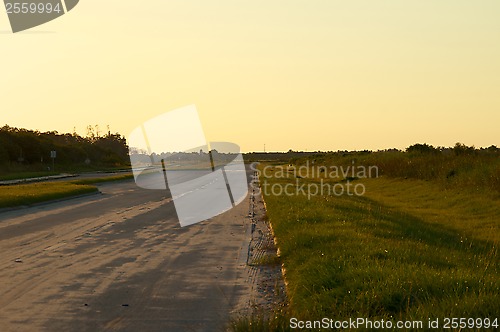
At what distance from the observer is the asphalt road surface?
27.9ft

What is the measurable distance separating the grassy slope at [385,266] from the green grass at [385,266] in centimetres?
1

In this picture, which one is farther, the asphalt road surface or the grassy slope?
the asphalt road surface

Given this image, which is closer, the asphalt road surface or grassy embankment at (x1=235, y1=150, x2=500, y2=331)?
grassy embankment at (x1=235, y1=150, x2=500, y2=331)

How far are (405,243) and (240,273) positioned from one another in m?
3.58

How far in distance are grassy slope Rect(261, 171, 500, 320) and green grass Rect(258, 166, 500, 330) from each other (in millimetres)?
13

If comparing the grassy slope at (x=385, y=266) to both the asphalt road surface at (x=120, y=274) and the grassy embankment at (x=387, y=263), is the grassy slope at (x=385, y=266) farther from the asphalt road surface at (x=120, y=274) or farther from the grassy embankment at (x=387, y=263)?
the asphalt road surface at (x=120, y=274)

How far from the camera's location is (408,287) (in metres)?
8.11

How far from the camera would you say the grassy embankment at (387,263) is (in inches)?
291

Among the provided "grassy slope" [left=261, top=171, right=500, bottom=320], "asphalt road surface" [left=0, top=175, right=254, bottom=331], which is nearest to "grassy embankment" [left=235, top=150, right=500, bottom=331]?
"grassy slope" [left=261, top=171, right=500, bottom=320]

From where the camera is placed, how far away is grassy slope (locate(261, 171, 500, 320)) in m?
7.45

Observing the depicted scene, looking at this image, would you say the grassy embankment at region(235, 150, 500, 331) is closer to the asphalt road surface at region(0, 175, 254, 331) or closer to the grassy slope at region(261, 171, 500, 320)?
the grassy slope at region(261, 171, 500, 320)

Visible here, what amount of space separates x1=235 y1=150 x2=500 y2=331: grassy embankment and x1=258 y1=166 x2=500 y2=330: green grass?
1cm

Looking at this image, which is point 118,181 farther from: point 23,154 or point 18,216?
point 18,216

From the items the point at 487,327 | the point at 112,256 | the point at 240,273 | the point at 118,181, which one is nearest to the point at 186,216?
the point at 112,256
